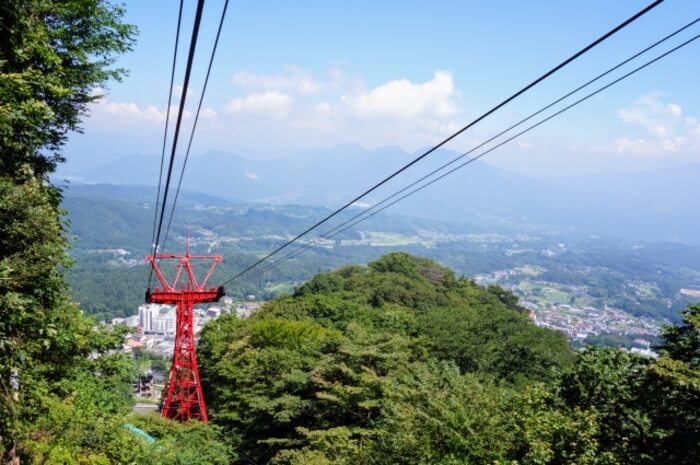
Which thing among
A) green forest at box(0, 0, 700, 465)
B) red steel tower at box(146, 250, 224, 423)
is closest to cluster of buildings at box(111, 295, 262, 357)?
red steel tower at box(146, 250, 224, 423)

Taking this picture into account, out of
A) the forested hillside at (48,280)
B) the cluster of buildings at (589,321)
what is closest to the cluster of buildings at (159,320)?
the cluster of buildings at (589,321)

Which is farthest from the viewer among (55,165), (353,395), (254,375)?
(254,375)

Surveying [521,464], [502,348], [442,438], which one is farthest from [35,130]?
[502,348]

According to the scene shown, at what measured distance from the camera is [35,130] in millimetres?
7266

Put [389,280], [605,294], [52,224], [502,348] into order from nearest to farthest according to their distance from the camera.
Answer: [52,224] → [502,348] → [389,280] → [605,294]

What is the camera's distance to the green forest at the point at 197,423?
20.1 feet

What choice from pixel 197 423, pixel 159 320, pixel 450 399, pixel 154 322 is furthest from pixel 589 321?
pixel 450 399

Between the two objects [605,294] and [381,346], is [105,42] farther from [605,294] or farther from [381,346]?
[605,294]

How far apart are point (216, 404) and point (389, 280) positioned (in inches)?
932

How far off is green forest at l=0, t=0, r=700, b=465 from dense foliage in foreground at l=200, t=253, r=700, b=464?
0.14 ft

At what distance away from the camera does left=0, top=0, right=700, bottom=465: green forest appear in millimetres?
6137

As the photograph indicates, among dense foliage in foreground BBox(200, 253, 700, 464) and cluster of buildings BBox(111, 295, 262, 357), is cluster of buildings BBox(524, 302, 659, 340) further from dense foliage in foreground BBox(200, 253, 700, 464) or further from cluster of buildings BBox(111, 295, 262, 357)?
dense foliage in foreground BBox(200, 253, 700, 464)

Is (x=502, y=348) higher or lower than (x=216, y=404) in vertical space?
higher

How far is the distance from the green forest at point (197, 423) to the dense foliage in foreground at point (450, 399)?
0.04m
